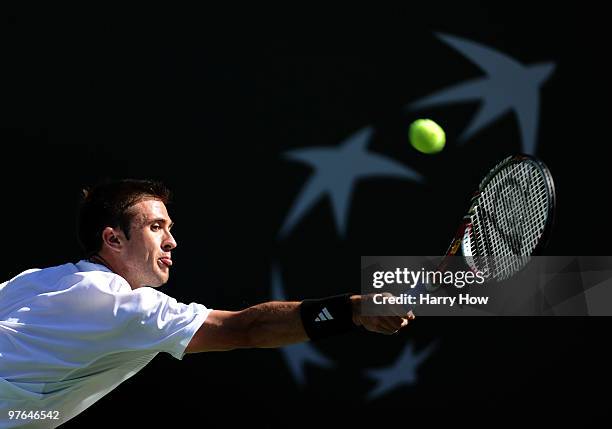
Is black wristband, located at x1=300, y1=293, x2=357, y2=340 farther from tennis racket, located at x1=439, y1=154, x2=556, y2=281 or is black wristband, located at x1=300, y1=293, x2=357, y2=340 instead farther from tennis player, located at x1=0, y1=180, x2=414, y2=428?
tennis racket, located at x1=439, y1=154, x2=556, y2=281

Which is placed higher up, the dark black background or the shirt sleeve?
the dark black background

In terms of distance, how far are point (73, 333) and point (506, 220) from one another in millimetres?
1604

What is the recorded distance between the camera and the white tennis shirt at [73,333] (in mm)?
3285

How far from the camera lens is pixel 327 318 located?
331 centimetres

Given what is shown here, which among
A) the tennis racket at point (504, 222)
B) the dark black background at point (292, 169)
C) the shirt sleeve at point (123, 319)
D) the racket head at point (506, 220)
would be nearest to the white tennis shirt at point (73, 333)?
the shirt sleeve at point (123, 319)

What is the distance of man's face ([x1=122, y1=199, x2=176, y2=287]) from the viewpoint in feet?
12.3

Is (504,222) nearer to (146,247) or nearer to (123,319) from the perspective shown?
(146,247)

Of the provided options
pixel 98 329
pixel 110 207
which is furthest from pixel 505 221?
pixel 98 329

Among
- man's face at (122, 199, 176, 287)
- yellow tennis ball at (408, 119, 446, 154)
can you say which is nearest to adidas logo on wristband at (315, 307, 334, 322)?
man's face at (122, 199, 176, 287)

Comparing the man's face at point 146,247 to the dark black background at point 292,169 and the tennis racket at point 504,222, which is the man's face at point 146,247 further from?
the dark black background at point 292,169

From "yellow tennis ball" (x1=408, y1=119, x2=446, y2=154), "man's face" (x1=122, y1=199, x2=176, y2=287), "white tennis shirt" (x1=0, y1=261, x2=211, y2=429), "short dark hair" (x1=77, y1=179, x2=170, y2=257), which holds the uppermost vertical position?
"yellow tennis ball" (x1=408, y1=119, x2=446, y2=154)

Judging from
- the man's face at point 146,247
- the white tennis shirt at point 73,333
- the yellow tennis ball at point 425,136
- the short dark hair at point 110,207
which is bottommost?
the white tennis shirt at point 73,333

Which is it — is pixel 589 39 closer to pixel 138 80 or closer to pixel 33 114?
pixel 138 80

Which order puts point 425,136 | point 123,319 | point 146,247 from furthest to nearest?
point 425,136 → point 146,247 → point 123,319
